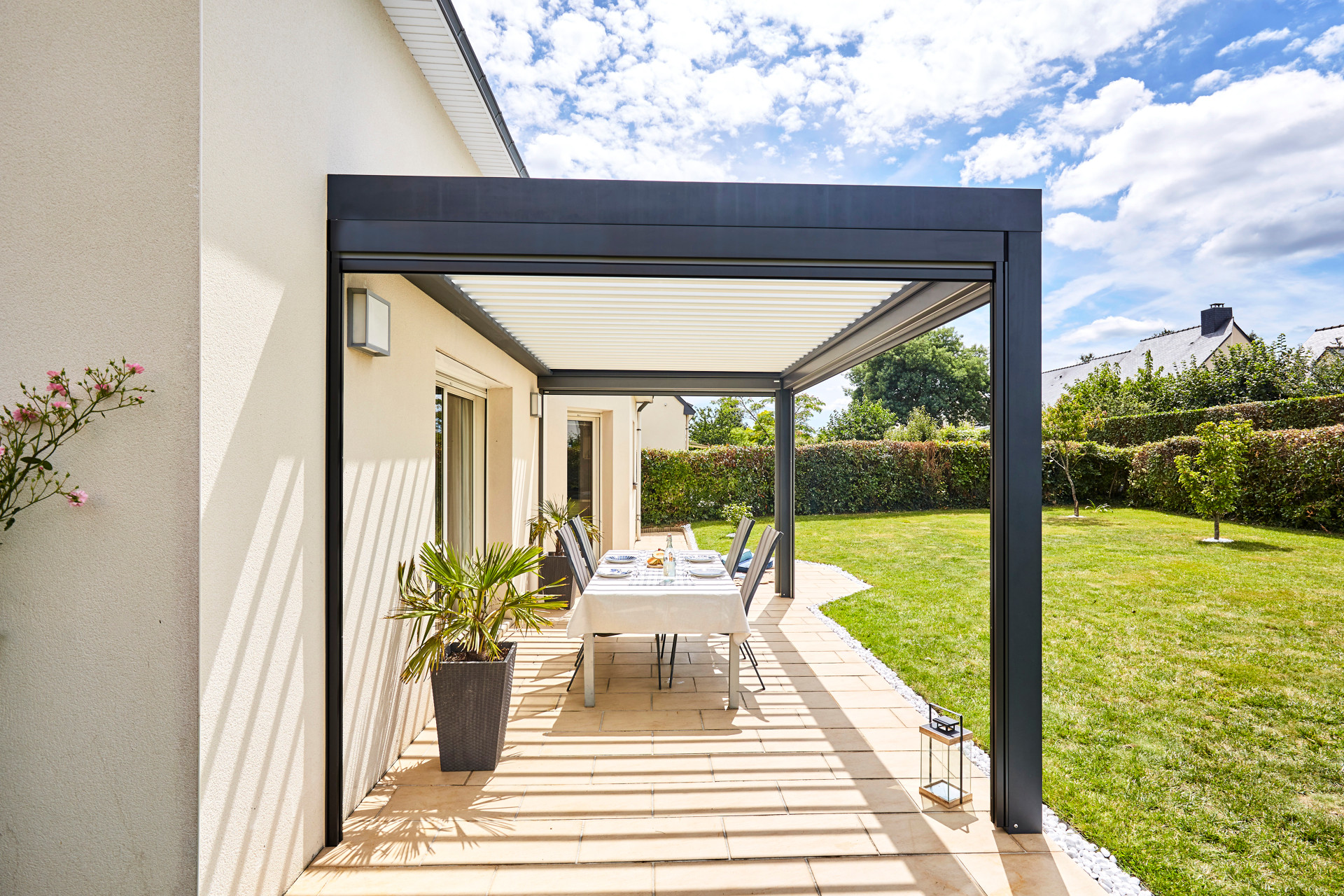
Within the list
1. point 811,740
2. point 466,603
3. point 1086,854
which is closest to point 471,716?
point 466,603

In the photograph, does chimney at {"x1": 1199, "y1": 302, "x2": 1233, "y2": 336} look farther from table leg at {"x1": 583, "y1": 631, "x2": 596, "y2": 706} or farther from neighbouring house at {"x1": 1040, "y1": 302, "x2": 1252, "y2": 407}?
table leg at {"x1": 583, "y1": 631, "x2": 596, "y2": 706}

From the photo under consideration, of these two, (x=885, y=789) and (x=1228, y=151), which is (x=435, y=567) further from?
(x=1228, y=151)

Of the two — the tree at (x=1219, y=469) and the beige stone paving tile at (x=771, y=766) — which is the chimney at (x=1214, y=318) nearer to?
the tree at (x=1219, y=469)

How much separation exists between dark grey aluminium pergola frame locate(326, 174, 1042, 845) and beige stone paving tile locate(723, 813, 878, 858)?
0.70 meters

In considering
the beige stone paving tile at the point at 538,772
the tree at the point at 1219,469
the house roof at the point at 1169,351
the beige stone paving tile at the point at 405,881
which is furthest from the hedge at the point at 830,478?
the beige stone paving tile at the point at 405,881

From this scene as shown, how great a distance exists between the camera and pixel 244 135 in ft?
7.05

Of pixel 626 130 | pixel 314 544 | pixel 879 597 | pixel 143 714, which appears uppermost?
pixel 626 130

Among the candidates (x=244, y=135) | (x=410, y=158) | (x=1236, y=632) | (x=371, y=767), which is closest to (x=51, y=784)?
(x=371, y=767)

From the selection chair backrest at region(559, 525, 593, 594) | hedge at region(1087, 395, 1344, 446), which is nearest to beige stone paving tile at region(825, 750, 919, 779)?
chair backrest at region(559, 525, 593, 594)

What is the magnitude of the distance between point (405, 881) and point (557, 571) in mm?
5053

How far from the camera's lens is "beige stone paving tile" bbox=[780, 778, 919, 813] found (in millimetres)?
3139

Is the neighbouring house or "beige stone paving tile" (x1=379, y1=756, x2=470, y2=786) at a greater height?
the neighbouring house

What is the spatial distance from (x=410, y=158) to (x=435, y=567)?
7.88 feet

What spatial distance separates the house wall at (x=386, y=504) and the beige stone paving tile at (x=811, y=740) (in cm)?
221
